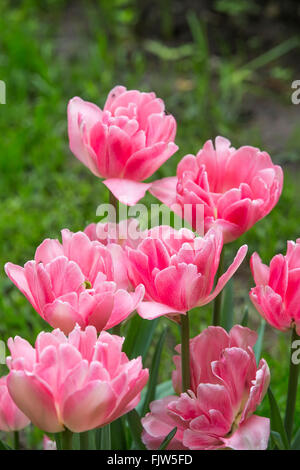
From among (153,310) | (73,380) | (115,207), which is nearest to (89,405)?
(73,380)

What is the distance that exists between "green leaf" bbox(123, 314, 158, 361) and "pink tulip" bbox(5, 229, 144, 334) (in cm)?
34

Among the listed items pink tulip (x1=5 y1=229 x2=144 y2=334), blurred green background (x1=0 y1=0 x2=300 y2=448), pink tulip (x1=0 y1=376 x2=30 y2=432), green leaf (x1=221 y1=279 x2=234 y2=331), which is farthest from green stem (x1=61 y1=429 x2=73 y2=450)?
blurred green background (x1=0 y1=0 x2=300 y2=448)

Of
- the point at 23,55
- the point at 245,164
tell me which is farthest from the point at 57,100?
the point at 245,164

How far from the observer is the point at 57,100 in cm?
294

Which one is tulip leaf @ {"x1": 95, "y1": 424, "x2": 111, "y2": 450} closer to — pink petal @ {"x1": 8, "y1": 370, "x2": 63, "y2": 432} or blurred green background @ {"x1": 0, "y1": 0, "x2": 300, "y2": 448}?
pink petal @ {"x1": 8, "y1": 370, "x2": 63, "y2": 432}

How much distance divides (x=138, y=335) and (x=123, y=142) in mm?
374

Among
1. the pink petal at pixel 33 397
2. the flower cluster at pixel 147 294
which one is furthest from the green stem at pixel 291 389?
the pink petal at pixel 33 397

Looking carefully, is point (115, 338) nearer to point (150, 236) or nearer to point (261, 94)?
point (150, 236)

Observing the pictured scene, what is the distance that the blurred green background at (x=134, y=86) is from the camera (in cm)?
237

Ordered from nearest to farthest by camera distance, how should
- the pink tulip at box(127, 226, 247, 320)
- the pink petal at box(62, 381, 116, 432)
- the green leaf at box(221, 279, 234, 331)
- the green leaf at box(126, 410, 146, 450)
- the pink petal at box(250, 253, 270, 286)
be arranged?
the pink petal at box(62, 381, 116, 432) < the pink tulip at box(127, 226, 247, 320) < the pink petal at box(250, 253, 270, 286) < the green leaf at box(126, 410, 146, 450) < the green leaf at box(221, 279, 234, 331)

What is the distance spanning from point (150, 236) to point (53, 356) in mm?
200

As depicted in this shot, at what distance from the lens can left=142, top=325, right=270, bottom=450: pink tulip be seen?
2.80ft

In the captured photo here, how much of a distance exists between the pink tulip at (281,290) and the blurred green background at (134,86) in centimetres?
107

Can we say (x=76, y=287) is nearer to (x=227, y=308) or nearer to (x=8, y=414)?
(x=8, y=414)
